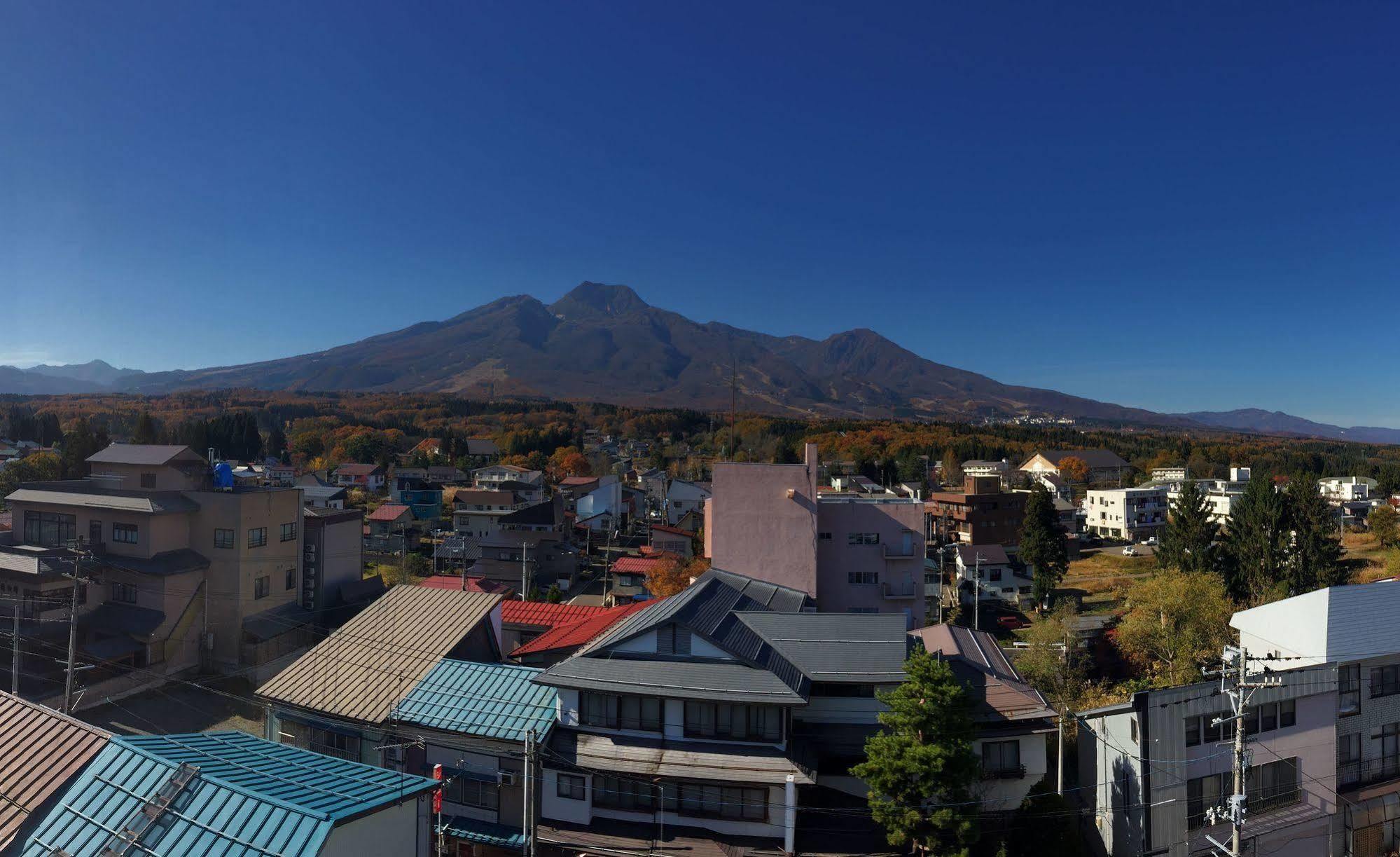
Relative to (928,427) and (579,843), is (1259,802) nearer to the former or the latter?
(579,843)

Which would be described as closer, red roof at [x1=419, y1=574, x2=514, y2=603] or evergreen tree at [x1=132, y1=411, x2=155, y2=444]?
red roof at [x1=419, y1=574, x2=514, y2=603]

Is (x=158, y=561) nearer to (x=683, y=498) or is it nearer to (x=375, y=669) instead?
(x=375, y=669)

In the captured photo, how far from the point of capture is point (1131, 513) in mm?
48906

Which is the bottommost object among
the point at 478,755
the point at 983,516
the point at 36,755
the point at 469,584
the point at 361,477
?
the point at 469,584

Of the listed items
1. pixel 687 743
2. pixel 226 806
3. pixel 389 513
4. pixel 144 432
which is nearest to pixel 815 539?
pixel 687 743

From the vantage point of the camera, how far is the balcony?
12570mm

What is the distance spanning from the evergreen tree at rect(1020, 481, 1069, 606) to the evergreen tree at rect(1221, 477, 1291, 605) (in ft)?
19.3

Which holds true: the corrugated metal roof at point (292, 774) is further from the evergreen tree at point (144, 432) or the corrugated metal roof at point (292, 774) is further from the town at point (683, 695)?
the evergreen tree at point (144, 432)

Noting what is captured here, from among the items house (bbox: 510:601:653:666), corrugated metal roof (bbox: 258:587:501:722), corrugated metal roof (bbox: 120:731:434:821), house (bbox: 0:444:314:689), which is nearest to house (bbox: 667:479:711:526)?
house (bbox: 0:444:314:689)

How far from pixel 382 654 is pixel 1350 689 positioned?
57.2 feet

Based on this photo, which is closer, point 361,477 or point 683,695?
point 683,695

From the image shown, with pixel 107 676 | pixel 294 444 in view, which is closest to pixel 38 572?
pixel 107 676

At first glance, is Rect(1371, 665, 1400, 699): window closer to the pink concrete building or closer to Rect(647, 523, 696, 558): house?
the pink concrete building

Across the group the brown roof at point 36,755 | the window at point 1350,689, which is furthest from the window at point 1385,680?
the brown roof at point 36,755
